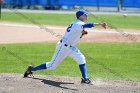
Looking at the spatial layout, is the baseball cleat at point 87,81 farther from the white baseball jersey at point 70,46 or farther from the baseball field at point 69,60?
the white baseball jersey at point 70,46

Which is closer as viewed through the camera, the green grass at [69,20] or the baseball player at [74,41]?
the baseball player at [74,41]

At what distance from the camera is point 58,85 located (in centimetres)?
1012

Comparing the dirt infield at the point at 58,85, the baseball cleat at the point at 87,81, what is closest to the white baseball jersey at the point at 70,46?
the baseball cleat at the point at 87,81

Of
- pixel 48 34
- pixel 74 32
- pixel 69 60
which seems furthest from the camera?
pixel 48 34

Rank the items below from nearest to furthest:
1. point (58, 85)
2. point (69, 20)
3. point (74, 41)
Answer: point (58, 85)
point (74, 41)
point (69, 20)

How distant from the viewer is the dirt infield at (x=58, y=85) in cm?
948

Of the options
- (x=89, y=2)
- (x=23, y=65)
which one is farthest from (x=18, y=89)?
(x=89, y=2)

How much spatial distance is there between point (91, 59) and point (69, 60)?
2.36ft

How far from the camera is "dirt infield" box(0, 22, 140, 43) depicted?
1995 centimetres

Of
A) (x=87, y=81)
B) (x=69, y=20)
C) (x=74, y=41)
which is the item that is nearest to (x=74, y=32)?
(x=74, y=41)

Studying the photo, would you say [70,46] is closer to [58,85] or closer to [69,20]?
[58,85]

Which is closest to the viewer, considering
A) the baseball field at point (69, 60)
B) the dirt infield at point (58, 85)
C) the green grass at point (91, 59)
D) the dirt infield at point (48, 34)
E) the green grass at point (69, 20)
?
the dirt infield at point (58, 85)

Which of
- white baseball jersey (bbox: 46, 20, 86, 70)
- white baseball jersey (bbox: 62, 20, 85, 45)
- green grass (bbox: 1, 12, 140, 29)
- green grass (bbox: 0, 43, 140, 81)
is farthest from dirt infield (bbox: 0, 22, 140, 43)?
white baseball jersey (bbox: 62, 20, 85, 45)

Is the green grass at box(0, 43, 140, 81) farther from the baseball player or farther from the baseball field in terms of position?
the baseball player
